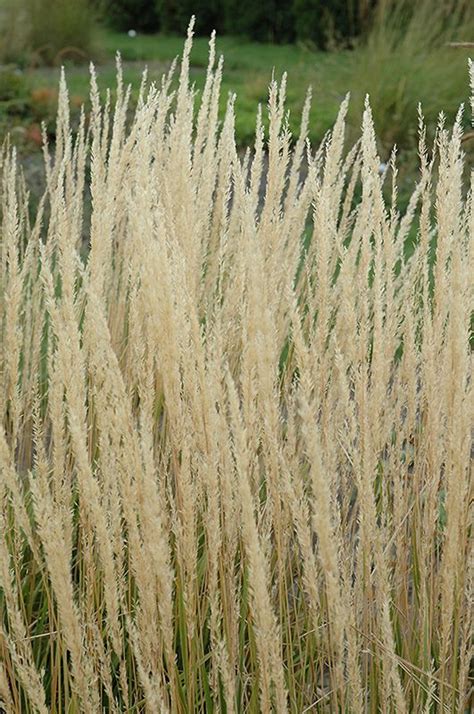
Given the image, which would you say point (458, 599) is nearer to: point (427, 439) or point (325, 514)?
point (427, 439)

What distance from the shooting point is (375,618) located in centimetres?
174

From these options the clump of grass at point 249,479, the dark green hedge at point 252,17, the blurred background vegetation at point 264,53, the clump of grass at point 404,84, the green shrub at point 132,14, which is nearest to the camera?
the clump of grass at point 249,479

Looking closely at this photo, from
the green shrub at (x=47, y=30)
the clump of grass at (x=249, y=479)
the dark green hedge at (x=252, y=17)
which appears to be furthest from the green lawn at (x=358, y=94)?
the clump of grass at (x=249, y=479)

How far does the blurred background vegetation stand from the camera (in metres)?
7.43

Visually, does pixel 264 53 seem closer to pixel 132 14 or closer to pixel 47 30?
pixel 47 30

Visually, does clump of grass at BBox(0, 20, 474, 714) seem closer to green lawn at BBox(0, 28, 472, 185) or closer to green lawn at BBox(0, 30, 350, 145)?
green lawn at BBox(0, 30, 350, 145)

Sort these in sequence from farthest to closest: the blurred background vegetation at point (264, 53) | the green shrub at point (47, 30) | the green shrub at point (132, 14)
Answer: the green shrub at point (132, 14)
the green shrub at point (47, 30)
the blurred background vegetation at point (264, 53)

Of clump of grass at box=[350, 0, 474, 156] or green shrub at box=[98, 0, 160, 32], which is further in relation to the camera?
green shrub at box=[98, 0, 160, 32]

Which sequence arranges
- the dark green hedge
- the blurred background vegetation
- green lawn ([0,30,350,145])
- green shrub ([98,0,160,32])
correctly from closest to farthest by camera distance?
the blurred background vegetation < green lawn ([0,30,350,145]) < the dark green hedge < green shrub ([98,0,160,32])

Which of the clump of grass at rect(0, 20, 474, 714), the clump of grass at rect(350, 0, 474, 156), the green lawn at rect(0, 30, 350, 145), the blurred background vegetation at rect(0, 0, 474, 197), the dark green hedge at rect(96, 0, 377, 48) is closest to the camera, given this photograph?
the clump of grass at rect(0, 20, 474, 714)

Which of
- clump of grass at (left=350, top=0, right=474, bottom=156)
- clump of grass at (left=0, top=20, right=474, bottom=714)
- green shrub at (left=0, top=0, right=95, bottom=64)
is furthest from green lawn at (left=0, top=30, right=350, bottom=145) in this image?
clump of grass at (left=0, top=20, right=474, bottom=714)

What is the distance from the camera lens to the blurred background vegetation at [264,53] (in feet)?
24.4

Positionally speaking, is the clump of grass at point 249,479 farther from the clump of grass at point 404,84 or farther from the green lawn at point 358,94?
the clump of grass at point 404,84

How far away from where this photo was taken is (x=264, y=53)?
13586 mm
